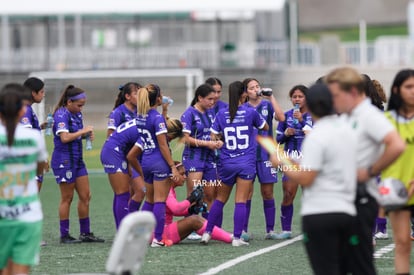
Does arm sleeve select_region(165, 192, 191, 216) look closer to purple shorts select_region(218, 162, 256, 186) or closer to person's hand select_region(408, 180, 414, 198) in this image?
purple shorts select_region(218, 162, 256, 186)

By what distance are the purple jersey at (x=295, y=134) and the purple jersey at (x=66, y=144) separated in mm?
2328

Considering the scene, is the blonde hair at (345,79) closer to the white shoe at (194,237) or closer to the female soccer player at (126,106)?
the female soccer player at (126,106)

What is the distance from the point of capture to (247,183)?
13.2 metres

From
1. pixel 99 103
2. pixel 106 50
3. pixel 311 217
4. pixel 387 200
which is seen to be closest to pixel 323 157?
pixel 311 217

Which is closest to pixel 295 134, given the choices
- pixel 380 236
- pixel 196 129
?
pixel 196 129

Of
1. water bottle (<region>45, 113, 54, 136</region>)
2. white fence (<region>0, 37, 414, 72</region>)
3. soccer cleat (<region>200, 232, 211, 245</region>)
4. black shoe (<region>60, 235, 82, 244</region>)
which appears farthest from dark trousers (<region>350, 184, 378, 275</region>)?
white fence (<region>0, 37, 414, 72</region>)

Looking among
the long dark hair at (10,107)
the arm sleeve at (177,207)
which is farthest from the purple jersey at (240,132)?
the long dark hair at (10,107)

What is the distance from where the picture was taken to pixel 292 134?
14055 millimetres

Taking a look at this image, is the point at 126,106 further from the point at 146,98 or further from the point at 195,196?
the point at 195,196

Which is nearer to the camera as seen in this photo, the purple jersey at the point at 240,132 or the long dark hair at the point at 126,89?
the purple jersey at the point at 240,132

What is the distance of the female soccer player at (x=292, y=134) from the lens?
14.0 meters

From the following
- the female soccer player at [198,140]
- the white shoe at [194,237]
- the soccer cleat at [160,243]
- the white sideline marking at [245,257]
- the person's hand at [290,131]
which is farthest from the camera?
the white shoe at [194,237]

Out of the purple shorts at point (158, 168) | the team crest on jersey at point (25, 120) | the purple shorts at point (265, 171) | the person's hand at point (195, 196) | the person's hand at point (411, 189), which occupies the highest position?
the team crest on jersey at point (25, 120)

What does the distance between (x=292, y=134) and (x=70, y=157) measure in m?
2.53
